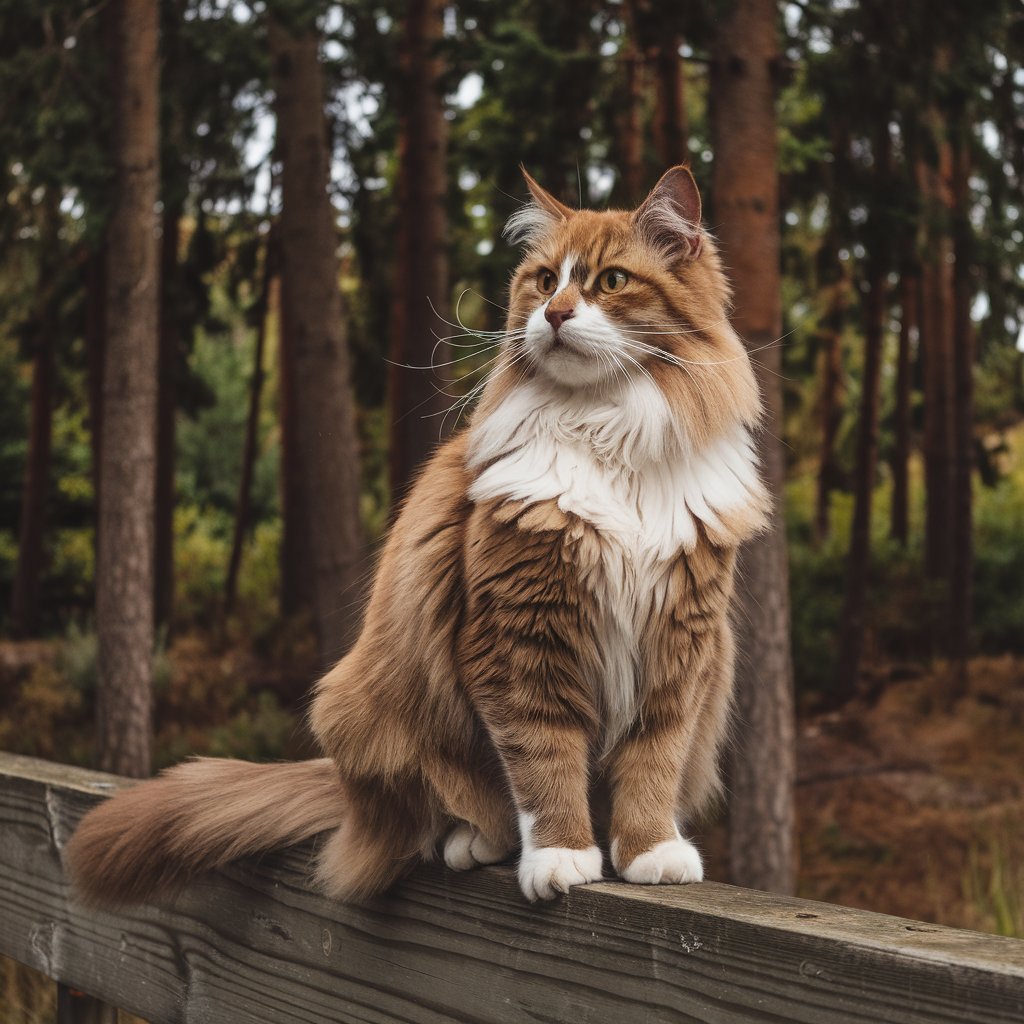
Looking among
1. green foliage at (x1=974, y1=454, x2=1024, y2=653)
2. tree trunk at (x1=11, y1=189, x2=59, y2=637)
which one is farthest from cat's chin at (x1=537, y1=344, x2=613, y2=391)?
green foliage at (x1=974, y1=454, x2=1024, y2=653)

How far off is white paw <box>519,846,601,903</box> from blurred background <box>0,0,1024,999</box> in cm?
93

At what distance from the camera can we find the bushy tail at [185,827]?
1891mm

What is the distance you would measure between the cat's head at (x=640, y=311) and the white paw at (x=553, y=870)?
777 millimetres

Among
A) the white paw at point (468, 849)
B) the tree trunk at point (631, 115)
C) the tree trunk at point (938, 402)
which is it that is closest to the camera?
the white paw at point (468, 849)

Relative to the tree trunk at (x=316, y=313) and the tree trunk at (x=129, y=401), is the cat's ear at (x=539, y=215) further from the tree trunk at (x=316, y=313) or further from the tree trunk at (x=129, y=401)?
the tree trunk at (x=316, y=313)

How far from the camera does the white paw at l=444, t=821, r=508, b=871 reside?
187cm

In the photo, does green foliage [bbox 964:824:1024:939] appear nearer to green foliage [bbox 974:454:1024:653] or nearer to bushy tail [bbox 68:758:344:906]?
bushy tail [bbox 68:758:344:906]

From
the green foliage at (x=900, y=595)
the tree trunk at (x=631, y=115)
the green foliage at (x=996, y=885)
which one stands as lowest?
the green foliage at (x=996, y=885)

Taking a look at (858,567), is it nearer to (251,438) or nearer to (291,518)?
(291,518)

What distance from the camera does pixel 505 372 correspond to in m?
2.33

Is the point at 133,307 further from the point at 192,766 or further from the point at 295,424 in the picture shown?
the point at 295,424

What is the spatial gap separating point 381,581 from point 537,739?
53 centimetres

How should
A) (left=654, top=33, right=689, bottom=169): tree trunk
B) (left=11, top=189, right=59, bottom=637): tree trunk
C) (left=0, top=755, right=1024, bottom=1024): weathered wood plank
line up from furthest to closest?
1. (left=11, top=189, right=59, bottom=637): tree trunk
2. (left=654, top=33, right=689, bottom=169): tree trunk
3. (left=0, top=755, right=1024, bottom=1024): weathered wood plank

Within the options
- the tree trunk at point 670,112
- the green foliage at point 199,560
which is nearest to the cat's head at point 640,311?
the tree trunk at point 670,112
